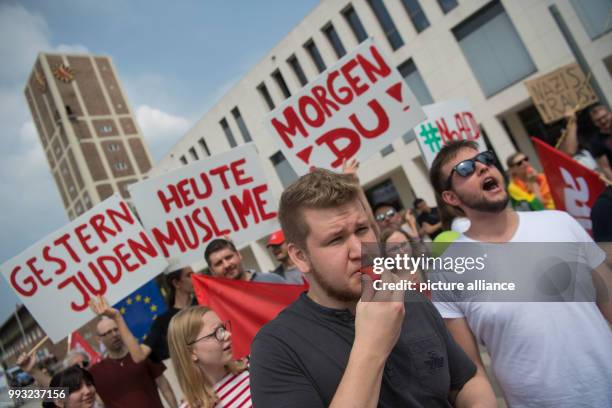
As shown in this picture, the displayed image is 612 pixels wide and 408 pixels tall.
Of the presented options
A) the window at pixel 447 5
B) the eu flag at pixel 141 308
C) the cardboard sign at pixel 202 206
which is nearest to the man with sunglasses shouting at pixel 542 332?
the cardboard sign at pixel 202 206

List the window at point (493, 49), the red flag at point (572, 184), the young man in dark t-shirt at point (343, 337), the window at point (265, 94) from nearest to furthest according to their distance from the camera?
the young man in dark t-shirt at point (343, 337) → the red flag at point (572, 184) → the window at point (493, 49) → the window at point (265, 94)

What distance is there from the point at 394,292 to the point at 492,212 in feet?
3.43

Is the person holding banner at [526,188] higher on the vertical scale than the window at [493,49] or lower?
lower

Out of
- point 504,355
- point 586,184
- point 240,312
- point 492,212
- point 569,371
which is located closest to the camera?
point 569,371

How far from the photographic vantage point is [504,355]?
1.70 meters

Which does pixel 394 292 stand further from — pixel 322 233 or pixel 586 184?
pixel 586 184

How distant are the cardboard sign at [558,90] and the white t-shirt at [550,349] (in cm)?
745

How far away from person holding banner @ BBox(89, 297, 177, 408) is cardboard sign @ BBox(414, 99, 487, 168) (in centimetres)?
373

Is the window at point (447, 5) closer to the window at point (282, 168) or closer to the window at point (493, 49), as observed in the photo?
the window at point (493, 49)

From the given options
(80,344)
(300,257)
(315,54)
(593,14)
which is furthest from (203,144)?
(300,257)

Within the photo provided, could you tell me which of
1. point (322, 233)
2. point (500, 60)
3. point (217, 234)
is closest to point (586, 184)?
point (322, 233)

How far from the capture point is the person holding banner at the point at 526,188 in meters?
4.85

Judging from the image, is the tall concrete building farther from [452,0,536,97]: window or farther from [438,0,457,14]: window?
[452,0,536,97]: window

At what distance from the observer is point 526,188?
5.11m
